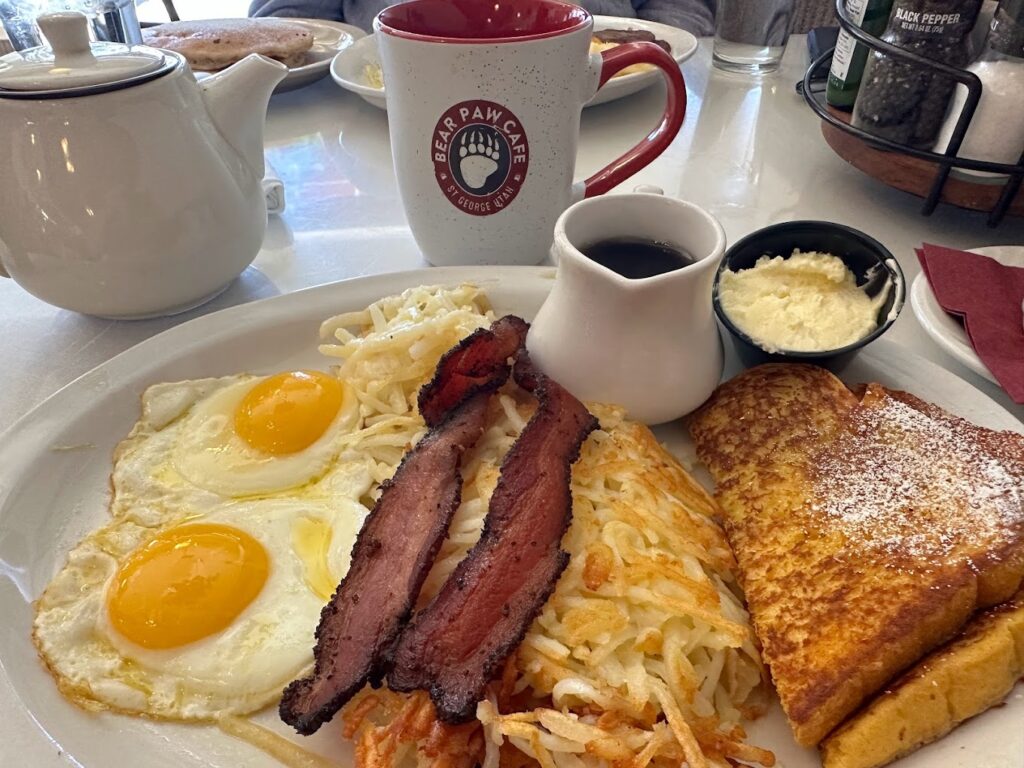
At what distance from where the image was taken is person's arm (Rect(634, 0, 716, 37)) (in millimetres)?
3971

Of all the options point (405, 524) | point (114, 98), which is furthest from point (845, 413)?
point (114, 98)

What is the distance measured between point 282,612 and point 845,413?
1097 millimetres

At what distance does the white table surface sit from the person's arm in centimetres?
81

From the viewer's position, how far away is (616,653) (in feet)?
3.54

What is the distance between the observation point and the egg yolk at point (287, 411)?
4.95ft

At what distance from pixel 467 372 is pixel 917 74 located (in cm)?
159

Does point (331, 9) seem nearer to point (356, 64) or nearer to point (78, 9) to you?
point (356, 64)

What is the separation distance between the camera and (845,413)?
1.37m

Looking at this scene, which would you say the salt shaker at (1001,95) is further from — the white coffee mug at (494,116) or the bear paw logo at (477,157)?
the bear paw logo at (477,157)

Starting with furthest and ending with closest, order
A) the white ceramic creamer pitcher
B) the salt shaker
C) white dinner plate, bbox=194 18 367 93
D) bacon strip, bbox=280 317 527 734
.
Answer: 1. white dinner plate, bbox=194 18 367 93
2. the salt shaker
3. the white ceramic creamer pitcher
4. bacon strip, bbox=280 317 527 734

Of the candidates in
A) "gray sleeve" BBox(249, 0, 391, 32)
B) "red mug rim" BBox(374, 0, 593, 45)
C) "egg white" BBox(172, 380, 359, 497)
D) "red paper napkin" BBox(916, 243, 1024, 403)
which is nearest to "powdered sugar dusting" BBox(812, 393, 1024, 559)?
"red paper napkin" BBox(916, 243, 1024, 403)

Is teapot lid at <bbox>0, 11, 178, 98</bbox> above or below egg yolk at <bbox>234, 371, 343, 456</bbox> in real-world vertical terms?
above

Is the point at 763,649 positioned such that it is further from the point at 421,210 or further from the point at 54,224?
the point at 54,224

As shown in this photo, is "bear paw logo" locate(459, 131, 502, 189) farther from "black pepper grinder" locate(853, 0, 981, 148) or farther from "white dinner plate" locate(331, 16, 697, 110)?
"black pepper grinder" locate(853, 0, 981, 148)
